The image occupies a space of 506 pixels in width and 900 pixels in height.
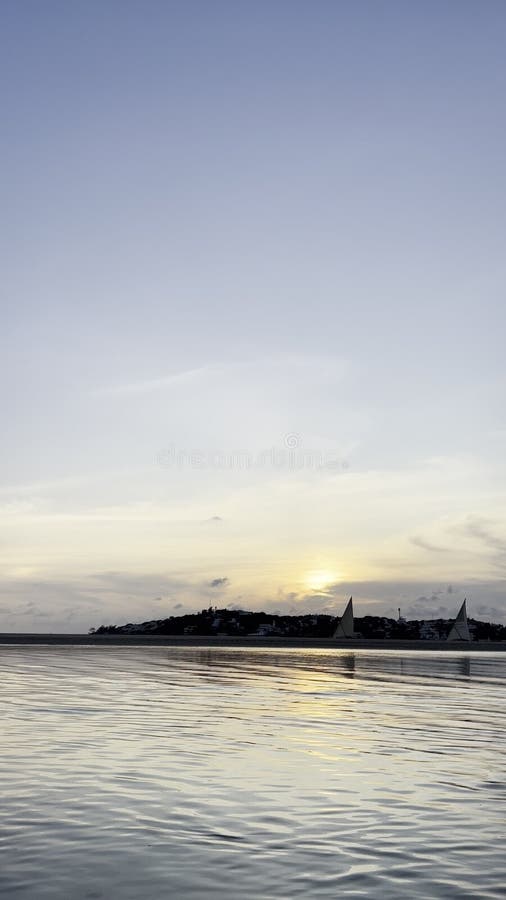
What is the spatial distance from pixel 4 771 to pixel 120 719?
12.0 metres

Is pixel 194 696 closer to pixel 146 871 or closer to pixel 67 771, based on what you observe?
pixel 67 771

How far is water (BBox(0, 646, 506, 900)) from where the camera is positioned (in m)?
14.0

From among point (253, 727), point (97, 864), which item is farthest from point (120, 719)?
point (97, 864)

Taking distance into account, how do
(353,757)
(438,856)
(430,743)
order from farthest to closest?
(430,743)
(353,757)
(438,856)

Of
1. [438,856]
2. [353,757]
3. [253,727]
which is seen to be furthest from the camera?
[253,727]

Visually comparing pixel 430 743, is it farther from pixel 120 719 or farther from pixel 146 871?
pixel 146 871

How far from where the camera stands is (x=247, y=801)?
65.5ft

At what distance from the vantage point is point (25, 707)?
37938 mm

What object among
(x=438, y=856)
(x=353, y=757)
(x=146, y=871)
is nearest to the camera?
(x=146, y=871)

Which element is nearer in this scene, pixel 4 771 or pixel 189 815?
pixel 189 815

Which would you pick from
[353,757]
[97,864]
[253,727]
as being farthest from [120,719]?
[97,864]

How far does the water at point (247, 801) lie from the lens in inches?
550

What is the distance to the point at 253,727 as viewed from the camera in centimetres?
3425

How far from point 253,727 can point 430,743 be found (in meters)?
7.32
